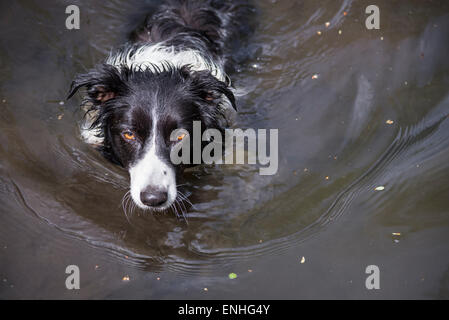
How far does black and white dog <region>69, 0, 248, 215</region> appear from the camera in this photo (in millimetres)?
3877

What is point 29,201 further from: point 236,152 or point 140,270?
point 236,152

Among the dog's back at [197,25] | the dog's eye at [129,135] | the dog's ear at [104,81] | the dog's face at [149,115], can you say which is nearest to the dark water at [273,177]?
the dog's back at [197,25]

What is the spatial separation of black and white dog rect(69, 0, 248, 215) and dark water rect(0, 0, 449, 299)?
469 millimetres

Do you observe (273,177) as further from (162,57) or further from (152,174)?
(162,57)

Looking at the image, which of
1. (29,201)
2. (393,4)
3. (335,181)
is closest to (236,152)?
(335,181)

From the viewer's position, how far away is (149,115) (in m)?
4.00

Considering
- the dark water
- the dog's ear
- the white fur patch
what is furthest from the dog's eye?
the white fur patch

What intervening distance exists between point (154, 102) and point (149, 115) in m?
0.15

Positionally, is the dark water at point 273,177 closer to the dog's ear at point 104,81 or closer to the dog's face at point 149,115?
the dog's face at point 149,115

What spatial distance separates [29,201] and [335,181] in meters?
3.03

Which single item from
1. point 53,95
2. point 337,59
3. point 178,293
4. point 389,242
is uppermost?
point 337,59

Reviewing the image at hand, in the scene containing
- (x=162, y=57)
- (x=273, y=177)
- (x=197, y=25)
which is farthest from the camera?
(x=197, y=25)

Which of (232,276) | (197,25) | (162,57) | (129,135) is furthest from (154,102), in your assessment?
(197,25)

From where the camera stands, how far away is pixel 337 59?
568cm
